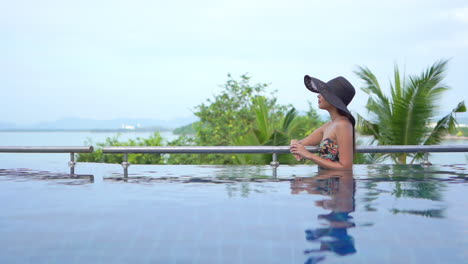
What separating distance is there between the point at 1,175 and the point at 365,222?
5.23 meters

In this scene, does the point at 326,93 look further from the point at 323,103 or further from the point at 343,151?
the point at 343,151

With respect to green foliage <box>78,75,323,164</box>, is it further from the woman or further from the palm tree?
the woman

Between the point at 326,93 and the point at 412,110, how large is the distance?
26.7 feet

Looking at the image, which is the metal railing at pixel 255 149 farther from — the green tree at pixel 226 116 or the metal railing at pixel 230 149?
the green tree at pixel 226 116

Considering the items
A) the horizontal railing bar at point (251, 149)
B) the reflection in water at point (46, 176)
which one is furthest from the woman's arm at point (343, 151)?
the reflection in water at point (46, 176)

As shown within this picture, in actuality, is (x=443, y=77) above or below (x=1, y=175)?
above

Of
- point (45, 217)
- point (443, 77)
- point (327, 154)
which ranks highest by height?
point (443, 77)

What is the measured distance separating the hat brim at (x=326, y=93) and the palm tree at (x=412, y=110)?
7.85 meters

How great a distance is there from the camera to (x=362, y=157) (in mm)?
13484

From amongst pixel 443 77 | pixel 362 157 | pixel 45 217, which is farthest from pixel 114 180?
pixel 443 77

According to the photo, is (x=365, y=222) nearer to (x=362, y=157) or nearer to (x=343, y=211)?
(x=343, y=211)

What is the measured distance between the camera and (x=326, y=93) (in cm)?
600

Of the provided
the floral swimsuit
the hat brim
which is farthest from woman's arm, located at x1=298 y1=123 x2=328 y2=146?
the hat brim

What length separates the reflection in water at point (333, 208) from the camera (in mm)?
3256
